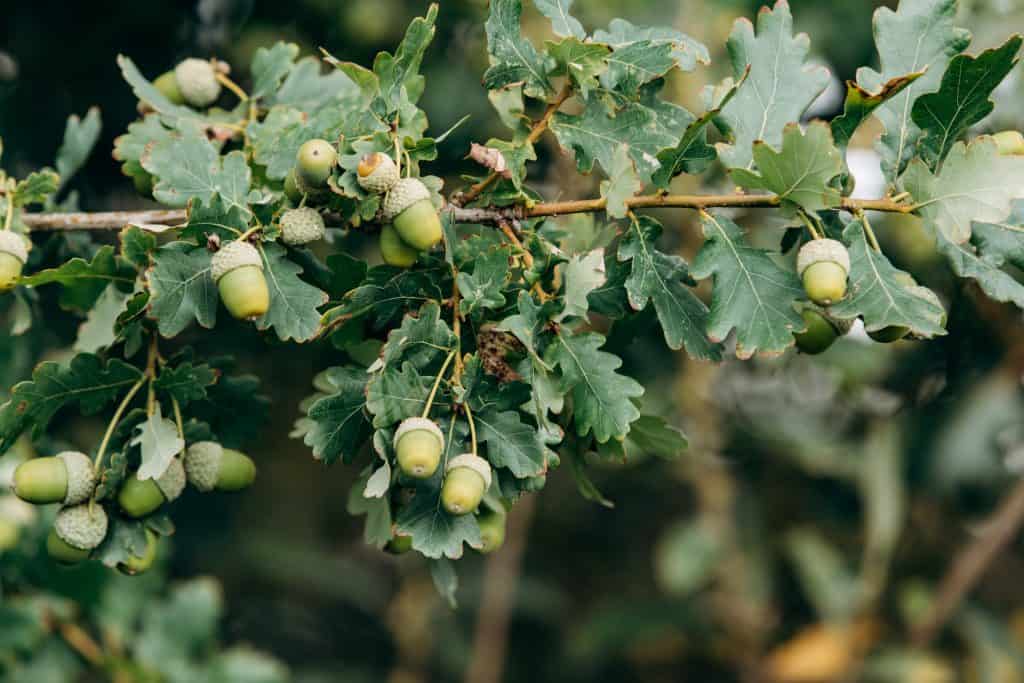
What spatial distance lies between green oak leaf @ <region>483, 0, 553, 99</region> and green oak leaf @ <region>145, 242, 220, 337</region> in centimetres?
35

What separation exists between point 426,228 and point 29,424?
50 cm

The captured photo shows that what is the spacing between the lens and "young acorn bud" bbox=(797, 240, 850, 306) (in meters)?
0.98

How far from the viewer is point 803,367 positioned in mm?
3074

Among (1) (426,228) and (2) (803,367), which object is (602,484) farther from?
(1) (426,228)

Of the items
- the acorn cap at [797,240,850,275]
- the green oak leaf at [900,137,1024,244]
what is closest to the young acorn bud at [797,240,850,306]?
the acorn cap at [797,240,850,275]

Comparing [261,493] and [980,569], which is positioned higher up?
[980,569]

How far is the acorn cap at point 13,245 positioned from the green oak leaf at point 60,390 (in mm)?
117

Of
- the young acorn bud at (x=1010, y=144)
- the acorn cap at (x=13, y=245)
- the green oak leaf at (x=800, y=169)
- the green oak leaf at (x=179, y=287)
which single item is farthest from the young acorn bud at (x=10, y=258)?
the young acorn bud at (x=1010, y=144)

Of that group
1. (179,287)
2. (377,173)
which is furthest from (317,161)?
(179,287)

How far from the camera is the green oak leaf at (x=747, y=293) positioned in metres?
1.03

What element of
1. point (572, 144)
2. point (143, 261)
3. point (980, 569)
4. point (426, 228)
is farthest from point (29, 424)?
point (980, 569)

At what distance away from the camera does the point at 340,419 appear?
1039mm

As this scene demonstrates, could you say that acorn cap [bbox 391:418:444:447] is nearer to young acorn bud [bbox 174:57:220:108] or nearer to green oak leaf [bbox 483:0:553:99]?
green oak leaf [bbox 483:0:553:99]

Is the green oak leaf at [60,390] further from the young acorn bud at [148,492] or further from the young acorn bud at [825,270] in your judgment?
the young acorn bud at [825,270]
